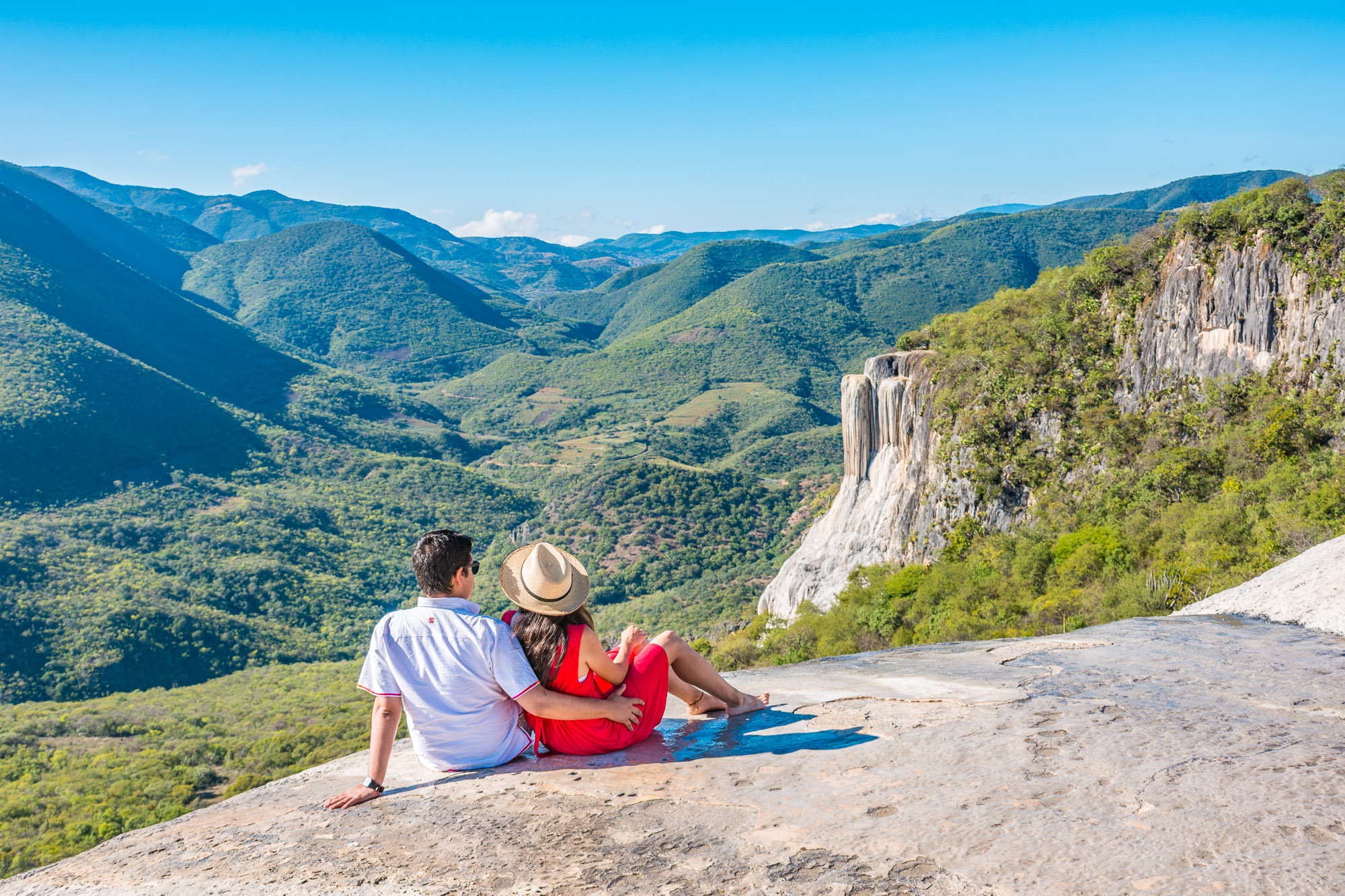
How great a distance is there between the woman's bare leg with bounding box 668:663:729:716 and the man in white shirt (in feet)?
3.97

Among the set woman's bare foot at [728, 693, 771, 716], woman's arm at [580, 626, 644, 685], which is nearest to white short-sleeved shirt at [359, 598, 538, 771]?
woman's arm at [580, 626, 644, 685]

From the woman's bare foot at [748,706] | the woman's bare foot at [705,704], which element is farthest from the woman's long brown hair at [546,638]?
the woman's bare foot at [748,706]

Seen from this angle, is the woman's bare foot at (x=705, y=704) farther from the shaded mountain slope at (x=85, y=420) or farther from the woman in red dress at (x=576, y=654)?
the shaded mountain slope at (x=85, y=420)

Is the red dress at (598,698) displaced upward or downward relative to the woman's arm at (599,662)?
downward

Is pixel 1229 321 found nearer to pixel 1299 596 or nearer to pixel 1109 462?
pixel 1109 462

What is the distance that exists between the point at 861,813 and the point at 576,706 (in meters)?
1.92

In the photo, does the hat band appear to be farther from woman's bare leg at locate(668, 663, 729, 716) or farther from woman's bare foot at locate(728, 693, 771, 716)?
woman's bare foot at locate(728, 693, 771, 716)

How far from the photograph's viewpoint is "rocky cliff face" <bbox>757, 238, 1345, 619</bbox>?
18828 mm

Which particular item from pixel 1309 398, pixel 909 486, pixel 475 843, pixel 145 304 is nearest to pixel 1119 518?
pixel 1309 398

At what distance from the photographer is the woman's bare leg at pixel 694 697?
20.9ft

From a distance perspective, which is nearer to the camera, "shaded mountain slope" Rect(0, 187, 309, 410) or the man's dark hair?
the man's dark hair

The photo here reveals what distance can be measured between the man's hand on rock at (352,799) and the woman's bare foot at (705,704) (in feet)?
8.17

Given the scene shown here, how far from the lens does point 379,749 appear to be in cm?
514

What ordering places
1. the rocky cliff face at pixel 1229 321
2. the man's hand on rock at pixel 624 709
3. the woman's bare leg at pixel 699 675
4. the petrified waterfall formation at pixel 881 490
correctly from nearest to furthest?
1. the man's hand on rock at pixel 624 709
2. the woman's bare leg at pixel 699 675
3. the rocky cliff face at pixel 1229 321
4. the petrified waterfall formation at pixel 881 490
